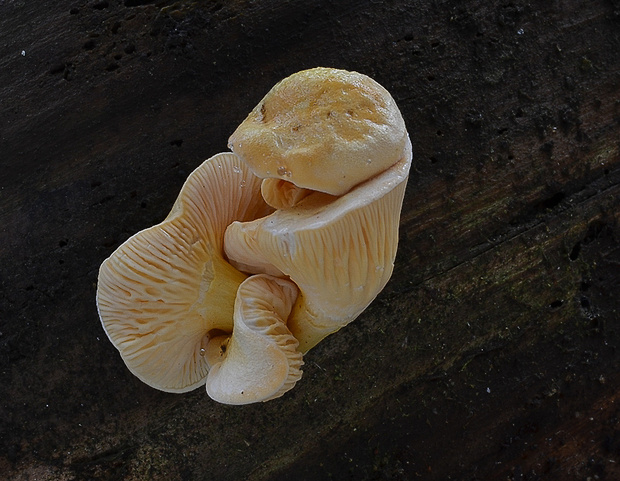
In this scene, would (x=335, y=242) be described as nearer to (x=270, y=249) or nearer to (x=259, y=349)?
(x=270, y=249)

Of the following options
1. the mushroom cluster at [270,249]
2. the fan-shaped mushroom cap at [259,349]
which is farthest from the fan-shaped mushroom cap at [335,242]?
the fan-shaped mushroom cap at [259,349]

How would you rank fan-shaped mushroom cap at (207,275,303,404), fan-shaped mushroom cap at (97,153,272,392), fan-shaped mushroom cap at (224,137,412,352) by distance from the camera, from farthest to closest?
1. fan-shaped mushroom cap at (97,153,272,392)
2. fan-shaped mushroom cap at (207,275,303,404)
3. fan-shaped mushroom cap at (224,137,412,352)

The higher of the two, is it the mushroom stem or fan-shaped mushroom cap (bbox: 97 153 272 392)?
the mushroom stem

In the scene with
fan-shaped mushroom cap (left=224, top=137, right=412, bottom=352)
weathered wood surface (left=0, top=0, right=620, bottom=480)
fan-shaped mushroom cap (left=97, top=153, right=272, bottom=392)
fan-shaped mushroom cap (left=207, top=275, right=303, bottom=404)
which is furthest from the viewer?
weathered wood surface (left=0, top=0, right=620, bottom=480)

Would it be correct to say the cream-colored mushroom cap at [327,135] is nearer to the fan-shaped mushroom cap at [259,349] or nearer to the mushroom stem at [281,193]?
the mushroom stem at [281,193]

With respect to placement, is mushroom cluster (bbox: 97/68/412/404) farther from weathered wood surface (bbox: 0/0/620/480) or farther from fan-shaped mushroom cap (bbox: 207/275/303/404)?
weathered wood surface (bbox: 0/0/620/480)

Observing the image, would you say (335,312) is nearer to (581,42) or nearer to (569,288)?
(569,288)

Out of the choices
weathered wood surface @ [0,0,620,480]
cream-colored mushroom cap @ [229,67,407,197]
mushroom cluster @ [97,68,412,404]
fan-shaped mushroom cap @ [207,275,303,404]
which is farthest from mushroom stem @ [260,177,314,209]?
weathered wood surface @ [0,0,620,480]

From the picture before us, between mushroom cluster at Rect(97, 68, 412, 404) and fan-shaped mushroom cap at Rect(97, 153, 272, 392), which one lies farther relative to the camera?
fan-shaped mushroom cap at Rect(97, 153, 272, 392)

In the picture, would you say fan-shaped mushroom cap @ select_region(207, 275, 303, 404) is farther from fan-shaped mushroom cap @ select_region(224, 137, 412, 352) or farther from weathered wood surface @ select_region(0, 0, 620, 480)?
weathered wood surface @ select_region(0, 0, 620, 480)
